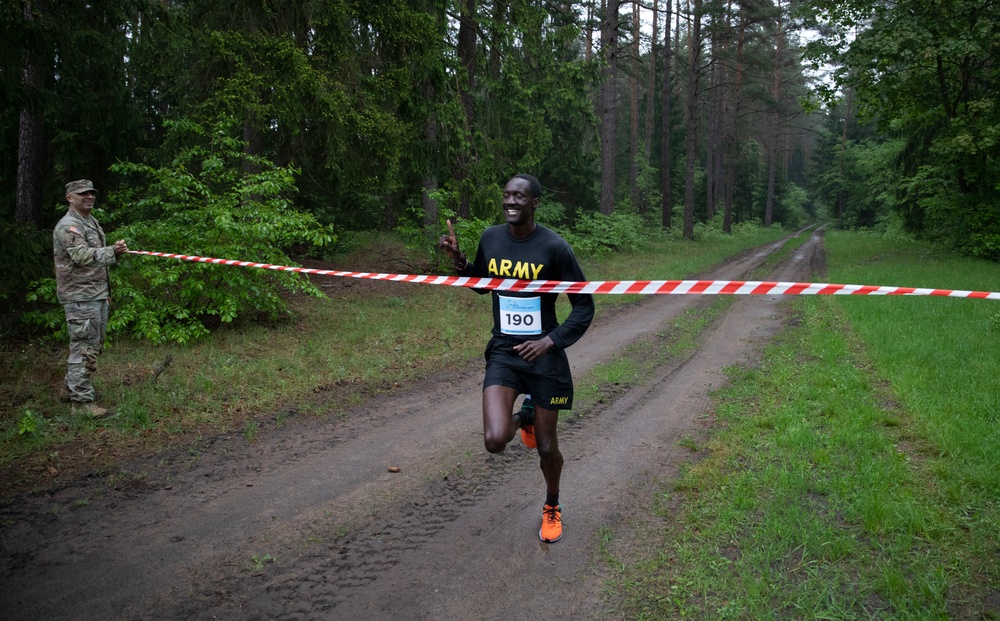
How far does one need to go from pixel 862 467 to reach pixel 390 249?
1475 centimetres

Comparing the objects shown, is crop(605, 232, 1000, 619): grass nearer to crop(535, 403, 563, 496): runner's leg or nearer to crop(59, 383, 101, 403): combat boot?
crop(535, 403, 563, 496): runner's leg

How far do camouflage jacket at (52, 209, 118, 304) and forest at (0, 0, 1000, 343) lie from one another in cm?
160

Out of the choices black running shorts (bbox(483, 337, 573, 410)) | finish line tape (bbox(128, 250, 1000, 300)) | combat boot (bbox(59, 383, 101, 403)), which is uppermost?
finish line tape (bbox(128, 250, 1000, 300))

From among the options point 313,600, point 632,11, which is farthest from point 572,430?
point 632,11

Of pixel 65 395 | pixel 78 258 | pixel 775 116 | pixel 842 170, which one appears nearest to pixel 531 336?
pixel 78 258

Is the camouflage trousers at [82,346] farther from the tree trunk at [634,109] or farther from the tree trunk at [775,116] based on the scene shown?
the tree trunk at [775,116]

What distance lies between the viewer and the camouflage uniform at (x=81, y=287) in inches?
226

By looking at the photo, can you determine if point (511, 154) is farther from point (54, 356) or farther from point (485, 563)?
point (485, 563)

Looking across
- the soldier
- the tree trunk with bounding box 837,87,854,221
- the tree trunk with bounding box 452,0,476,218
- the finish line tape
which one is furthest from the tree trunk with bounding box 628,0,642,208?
the tree trunk with bounding box 837,87,854,221

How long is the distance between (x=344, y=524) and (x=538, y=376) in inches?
65.5

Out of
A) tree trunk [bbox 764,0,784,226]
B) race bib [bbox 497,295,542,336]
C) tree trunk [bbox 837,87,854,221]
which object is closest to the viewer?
race bib [bbox 497,295,542,336]

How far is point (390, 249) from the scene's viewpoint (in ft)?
58.3

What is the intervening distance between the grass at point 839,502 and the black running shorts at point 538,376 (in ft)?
3.45

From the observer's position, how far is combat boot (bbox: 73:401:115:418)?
19.0 ft
